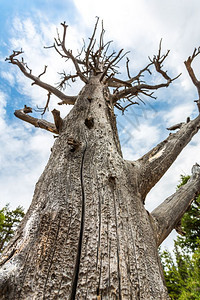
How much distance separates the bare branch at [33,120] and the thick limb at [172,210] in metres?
1.80

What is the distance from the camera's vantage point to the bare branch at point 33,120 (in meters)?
2.78

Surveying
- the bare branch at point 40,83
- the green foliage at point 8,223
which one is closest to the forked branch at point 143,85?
the bare branch at point 40,83

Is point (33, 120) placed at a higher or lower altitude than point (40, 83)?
lower

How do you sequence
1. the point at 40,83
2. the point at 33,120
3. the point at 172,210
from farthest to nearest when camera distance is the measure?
the point at 40,83 < the point at 33,120 < the point at 172,210

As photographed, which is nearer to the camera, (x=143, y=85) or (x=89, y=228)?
(x=89, y=228)

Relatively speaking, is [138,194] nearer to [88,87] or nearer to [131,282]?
[131,282]

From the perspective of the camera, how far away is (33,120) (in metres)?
2.86

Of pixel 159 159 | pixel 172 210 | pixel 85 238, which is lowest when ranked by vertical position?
pixel 85 238

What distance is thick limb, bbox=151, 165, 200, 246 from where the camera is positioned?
1.65 m

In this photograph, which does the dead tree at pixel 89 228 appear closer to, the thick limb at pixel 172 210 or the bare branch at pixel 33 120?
the thick limb at pixel 172 210

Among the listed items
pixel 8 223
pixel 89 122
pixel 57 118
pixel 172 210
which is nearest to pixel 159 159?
pixel 172 210

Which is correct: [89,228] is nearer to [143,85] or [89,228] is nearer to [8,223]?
[143,85]

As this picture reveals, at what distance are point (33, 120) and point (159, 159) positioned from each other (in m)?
1.97

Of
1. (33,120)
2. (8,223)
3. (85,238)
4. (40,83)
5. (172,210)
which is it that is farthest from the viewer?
(8,223)
